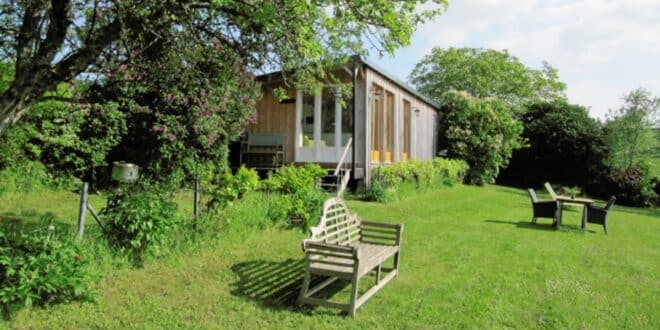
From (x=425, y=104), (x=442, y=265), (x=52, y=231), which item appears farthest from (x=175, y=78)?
(x=425, y=104)

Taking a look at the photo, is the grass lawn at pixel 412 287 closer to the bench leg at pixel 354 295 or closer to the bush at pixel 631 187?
the bench leg at pixel 354 295

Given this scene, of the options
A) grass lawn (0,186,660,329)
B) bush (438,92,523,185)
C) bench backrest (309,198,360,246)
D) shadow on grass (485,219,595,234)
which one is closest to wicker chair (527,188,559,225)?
shadow on grass (485,219,595,234)

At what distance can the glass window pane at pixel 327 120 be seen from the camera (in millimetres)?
14992

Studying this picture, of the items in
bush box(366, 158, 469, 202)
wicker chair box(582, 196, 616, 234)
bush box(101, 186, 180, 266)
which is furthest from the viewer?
bush box(366, 158, 469, 202)

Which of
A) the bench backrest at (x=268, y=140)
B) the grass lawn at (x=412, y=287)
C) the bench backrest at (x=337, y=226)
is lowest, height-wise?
the grass lawn at (x=412, y=287)

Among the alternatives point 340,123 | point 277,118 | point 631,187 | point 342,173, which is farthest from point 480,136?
point 277,118

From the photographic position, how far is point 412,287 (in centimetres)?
566

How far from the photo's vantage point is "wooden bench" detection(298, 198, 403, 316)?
466 cm

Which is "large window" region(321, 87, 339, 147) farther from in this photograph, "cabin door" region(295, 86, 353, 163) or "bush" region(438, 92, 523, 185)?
"bush" region(438, 92, 523, 185)

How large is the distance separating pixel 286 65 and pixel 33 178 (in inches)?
250

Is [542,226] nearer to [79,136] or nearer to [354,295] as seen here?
[354,295]

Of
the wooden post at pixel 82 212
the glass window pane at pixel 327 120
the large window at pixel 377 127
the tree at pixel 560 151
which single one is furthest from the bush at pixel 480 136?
the wooden post at pixel 82 212

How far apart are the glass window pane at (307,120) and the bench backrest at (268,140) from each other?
647mm

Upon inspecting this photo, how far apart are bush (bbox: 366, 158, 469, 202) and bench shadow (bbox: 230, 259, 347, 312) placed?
6.45m
